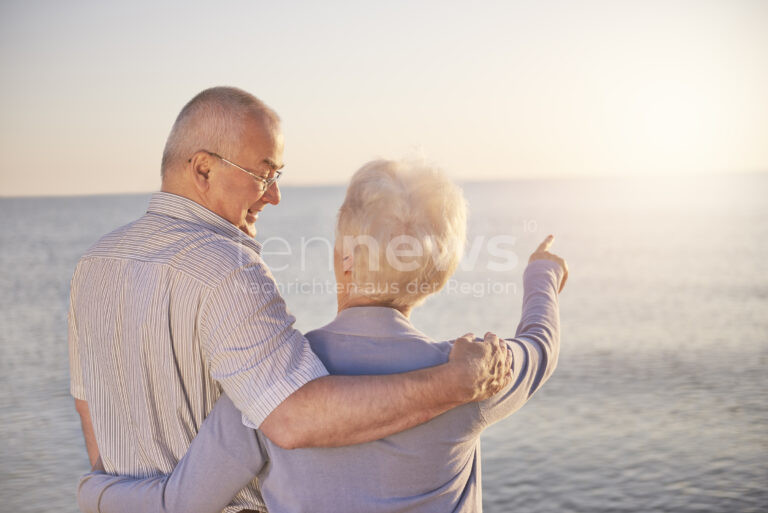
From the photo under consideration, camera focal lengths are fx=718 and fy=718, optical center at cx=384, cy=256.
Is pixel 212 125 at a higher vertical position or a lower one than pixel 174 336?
higher

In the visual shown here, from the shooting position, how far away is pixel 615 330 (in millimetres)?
13820

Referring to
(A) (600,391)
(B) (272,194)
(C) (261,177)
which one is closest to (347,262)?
(C) (261,177)

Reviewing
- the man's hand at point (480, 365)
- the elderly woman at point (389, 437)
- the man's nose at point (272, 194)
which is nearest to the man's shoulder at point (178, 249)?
the elderly woman at point (389, 437)

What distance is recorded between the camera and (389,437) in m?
1.52

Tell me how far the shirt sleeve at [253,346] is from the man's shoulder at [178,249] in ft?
0.13

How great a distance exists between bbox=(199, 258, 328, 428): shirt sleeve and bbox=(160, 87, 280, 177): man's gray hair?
451 millimetres

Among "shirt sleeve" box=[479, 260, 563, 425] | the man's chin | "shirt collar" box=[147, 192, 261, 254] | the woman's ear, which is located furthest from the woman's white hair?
the man's chin

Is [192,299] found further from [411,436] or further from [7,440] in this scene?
[7,440]

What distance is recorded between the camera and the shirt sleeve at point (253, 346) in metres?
1.50

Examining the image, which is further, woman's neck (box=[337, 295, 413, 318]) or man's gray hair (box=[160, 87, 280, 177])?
man's gray hair (box=[160, 87, 280, 177])

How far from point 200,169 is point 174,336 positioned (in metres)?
0.48

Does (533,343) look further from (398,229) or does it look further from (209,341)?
(209,341)

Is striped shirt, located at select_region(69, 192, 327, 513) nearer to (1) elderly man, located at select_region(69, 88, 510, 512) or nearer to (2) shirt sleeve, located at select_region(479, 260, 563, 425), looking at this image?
(1) elderly man, located at select_region(69, 88, 510, 512)

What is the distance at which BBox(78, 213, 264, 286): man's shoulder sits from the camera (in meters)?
1.61
